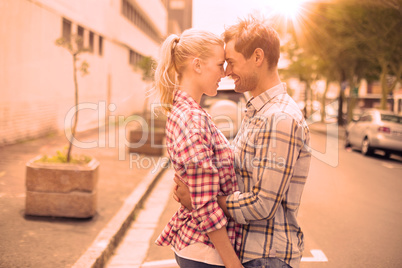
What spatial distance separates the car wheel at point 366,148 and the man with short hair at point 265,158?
45.0 ft

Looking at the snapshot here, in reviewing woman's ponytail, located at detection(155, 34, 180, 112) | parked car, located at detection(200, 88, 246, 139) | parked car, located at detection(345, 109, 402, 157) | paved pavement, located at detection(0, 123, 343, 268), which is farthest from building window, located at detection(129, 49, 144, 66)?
woman's ponytail, located at detection(155, 34, 180, 112)

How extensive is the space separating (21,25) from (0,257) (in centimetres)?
992

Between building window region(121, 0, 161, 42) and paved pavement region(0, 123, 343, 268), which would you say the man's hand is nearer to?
paved pavement region(0, 123, 343, 268)

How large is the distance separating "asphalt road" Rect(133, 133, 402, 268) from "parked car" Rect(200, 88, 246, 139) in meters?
1.39

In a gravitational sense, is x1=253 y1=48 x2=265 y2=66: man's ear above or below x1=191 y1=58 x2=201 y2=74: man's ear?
above

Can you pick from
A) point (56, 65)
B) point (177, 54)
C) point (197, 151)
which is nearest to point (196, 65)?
point (177, 54)

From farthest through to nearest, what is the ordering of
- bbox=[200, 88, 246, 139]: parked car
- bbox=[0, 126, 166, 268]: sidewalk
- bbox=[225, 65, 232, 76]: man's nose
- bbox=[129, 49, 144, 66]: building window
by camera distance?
bbox=[129, 49, 144, 66]: building window
bbox=[200, 88, 246, 139]: parked car
bbox=[0, 126, 166, 268]: sidewalk
bbox=[225, 65, 232, 76]: man's nose

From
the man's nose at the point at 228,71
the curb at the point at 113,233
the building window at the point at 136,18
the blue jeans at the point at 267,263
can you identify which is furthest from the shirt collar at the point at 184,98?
the building window at the point at 136,18

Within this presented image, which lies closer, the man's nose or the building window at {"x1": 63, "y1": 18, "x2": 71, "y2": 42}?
the man's nose

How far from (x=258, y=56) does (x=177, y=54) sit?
0.34 meters

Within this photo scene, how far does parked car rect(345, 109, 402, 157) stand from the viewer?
13.9 meters

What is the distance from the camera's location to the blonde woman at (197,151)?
1709 millimetres

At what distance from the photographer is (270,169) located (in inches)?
66.5

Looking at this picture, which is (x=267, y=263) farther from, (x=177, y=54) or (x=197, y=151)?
(x=177, y=54)
